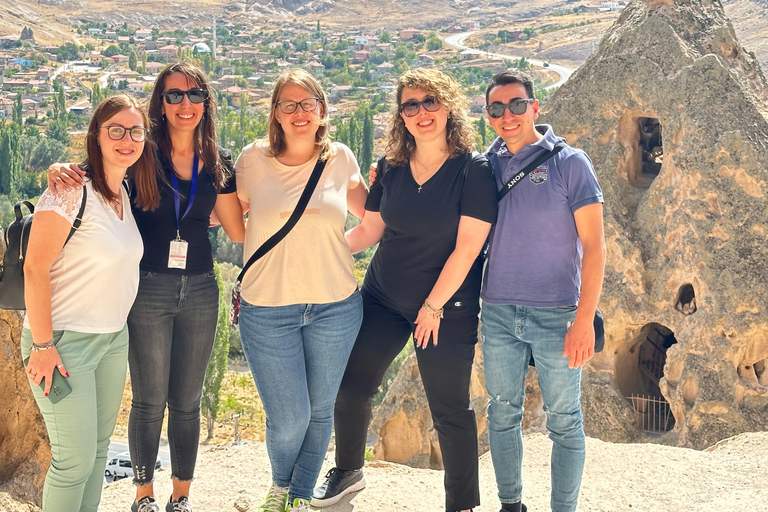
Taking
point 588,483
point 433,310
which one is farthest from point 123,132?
point 588,483

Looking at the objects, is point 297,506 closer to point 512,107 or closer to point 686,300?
point 512,107

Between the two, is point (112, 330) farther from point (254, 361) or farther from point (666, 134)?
point (666, 134)

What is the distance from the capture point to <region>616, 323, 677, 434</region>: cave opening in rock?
1001cm

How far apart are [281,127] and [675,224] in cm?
668

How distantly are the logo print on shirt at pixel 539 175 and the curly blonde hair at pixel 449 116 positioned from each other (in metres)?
0.35

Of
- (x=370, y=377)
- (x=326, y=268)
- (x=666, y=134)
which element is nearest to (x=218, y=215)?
(x=326, y=268)

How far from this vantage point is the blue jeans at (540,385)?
4.33 m

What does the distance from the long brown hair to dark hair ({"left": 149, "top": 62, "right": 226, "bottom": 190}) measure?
30cm

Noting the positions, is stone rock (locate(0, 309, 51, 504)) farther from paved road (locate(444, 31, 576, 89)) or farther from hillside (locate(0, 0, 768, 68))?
hillside (locate(0, 0, 768, 68))

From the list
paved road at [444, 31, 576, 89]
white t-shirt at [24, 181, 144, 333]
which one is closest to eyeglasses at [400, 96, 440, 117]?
white t-shirt at [24, 181, 144, 333]

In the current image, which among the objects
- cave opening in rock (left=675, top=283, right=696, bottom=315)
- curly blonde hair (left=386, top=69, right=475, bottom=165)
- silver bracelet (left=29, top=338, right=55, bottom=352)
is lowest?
cave opening in rock (left=675, top=283, right=696, bottom=315)

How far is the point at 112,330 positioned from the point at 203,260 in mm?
616

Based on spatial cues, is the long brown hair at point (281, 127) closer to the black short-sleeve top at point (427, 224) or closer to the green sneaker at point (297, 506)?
the black short-sleeve top at point (427, 224)

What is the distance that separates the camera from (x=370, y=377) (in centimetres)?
470
